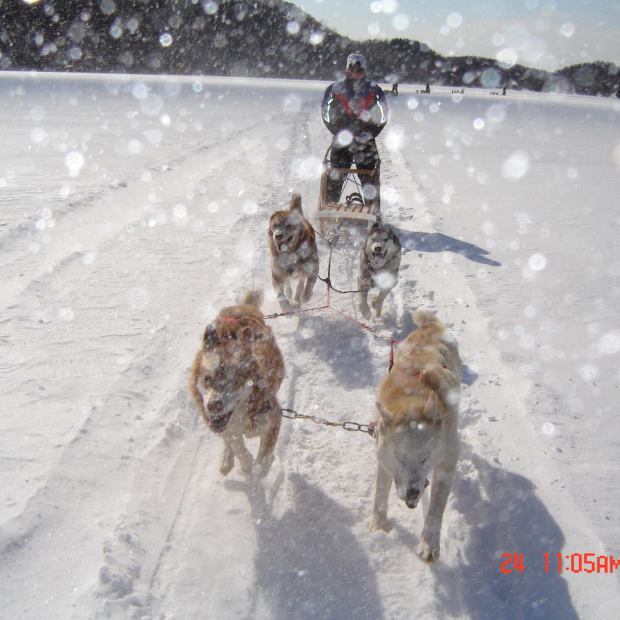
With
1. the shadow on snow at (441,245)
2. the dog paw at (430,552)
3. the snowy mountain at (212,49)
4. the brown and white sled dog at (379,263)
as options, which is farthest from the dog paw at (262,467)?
the snowy mountain at (212,49)

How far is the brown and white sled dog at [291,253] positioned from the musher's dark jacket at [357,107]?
2734 millimetres

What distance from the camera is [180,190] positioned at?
9383 mm

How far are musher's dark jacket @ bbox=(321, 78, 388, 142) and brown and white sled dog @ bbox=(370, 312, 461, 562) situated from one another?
5.03 m

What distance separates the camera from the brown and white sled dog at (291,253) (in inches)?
197

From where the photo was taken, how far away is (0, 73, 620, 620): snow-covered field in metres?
2.52

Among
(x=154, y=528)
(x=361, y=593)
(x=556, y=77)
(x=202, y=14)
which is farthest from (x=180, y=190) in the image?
(x=202, y=14)

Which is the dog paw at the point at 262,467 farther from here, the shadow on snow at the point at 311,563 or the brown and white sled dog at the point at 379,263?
the brown and white sled dog at the point at 379,263

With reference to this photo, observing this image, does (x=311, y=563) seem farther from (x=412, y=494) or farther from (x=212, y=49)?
(x=212, y=49)

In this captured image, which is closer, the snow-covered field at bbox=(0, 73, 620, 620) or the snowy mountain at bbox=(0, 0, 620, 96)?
the snow-covered field at bbox=(0, 73, 620, 620)

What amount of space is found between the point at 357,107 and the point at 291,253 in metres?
3.25

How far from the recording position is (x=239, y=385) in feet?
8.73

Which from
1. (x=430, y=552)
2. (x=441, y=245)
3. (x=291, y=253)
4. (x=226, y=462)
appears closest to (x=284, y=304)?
(x=291, y=253)

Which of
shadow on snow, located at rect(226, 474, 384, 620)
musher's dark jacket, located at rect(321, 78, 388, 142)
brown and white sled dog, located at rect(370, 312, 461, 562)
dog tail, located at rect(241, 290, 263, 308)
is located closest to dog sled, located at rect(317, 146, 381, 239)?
musher's dark jacket, located at rect(321, 78, 388, 142)

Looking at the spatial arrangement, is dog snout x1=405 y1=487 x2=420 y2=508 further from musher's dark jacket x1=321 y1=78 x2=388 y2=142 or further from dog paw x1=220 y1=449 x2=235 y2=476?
musher's dark jacket x1=321 y1=78 x2=388 y2=142
